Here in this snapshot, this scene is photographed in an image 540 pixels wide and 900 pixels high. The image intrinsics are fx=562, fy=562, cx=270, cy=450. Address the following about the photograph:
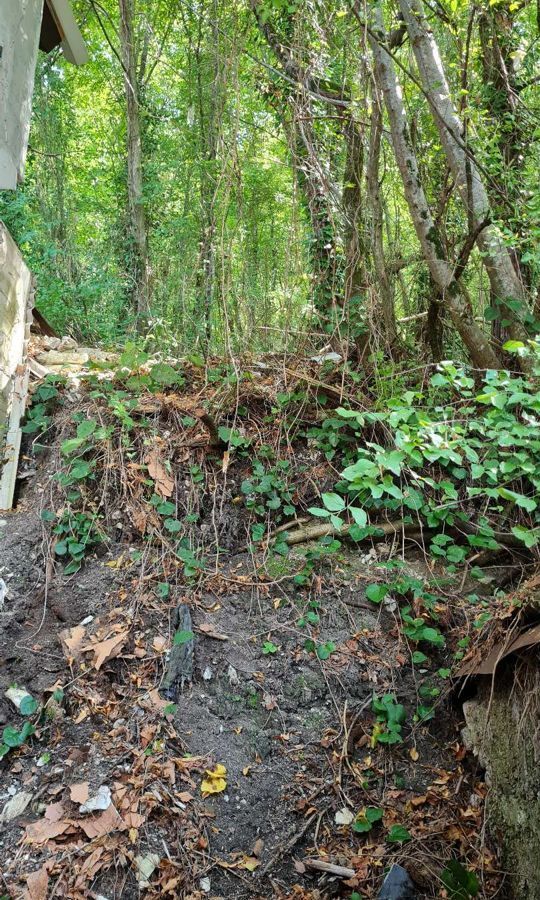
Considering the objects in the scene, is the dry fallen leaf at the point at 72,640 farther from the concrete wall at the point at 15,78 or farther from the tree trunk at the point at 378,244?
the concrete wall at the point at 15,78

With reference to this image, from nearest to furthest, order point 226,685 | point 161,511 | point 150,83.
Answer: point 226,685 → point 161,511 → point 150,83

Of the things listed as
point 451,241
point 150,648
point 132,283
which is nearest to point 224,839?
point 150,648

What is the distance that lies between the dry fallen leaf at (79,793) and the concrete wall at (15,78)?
477 cm

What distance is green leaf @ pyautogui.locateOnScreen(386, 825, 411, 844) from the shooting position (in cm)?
260

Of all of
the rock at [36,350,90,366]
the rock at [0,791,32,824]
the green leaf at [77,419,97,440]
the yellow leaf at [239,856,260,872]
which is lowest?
the yellow leaf at [239,856,260,872]

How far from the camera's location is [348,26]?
4590mm

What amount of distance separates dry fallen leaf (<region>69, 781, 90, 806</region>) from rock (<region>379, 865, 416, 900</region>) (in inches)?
55.6

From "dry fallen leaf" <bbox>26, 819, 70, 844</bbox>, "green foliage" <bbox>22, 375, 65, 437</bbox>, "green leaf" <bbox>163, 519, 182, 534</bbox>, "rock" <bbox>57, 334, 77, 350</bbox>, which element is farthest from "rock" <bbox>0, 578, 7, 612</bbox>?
"rock" <bbox>57, 334, 77, 350</bbox>

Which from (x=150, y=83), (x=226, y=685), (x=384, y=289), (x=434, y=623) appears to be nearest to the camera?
(x=226, y=685)

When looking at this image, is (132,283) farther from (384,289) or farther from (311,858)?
(311,858)

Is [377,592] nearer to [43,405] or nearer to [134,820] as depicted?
[134,820]

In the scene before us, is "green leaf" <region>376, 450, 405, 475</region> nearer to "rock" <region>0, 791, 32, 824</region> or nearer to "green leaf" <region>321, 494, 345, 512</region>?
"green leaf" <region>321, 494, 345, 512</region>

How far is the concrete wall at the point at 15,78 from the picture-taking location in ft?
16.1

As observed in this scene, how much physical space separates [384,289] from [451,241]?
2.39ft
